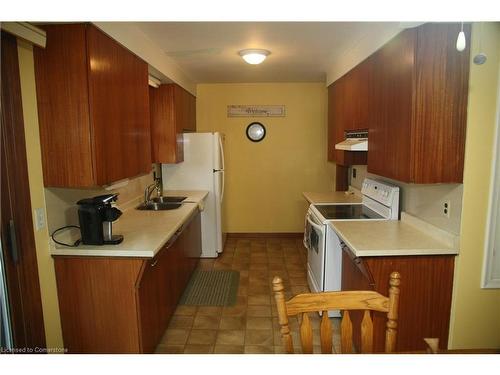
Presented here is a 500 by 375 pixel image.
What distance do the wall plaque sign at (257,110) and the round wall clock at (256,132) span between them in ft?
0.49

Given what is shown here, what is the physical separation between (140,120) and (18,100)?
0.96 m

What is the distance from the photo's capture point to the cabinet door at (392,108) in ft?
6.66

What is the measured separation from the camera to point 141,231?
2504 millimetres

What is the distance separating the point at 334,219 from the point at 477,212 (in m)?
1.07

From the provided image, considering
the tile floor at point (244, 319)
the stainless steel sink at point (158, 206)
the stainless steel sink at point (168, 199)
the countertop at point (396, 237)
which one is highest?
the countertop at point (396, 237)

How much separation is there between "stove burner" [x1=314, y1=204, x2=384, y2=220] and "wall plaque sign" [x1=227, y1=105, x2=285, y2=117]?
217 cm

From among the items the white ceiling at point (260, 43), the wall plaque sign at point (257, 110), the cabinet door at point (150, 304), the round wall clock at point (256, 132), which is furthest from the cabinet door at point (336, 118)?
the cabinet door at point (150, 304)

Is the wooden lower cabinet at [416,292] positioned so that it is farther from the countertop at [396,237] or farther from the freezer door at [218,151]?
the freezer door at [218,151]

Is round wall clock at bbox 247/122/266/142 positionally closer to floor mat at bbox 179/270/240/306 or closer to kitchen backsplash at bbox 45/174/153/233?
floor mat at bbox 179/270/240/306

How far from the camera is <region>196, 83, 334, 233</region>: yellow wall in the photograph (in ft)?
16.7

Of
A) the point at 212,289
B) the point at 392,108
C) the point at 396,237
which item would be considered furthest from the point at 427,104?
the point at 212,289

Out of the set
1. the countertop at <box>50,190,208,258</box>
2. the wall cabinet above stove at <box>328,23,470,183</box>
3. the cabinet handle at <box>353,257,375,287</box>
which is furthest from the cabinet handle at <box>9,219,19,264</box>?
the wall cabinet above stove at <box>328,23,470,183</box>
